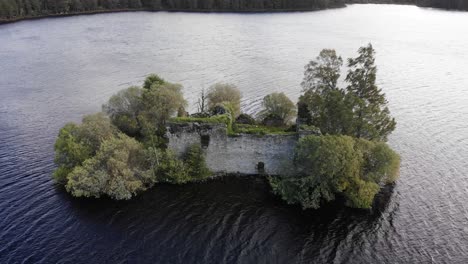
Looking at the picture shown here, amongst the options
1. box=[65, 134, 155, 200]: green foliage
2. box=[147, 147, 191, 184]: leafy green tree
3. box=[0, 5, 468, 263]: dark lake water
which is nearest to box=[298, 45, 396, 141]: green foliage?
box=[0, 5, 468, 263]: dark lake water

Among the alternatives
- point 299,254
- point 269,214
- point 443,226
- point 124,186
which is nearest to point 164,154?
point 124,186

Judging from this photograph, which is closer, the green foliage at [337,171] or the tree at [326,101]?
the green foliage at [337,171]

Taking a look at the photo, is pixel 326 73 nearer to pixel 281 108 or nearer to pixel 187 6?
pixel 281 108

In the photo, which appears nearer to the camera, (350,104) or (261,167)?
(350,104)

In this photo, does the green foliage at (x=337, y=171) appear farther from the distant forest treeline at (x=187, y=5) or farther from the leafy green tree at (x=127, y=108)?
the distant forest treeline at (x=187, y=5)

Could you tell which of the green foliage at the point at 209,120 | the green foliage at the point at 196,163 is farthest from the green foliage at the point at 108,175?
the green foliage at the point at 209,120

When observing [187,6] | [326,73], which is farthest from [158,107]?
[187,6]
